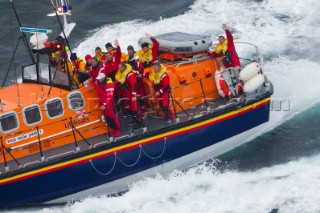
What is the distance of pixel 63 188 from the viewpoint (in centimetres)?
1118

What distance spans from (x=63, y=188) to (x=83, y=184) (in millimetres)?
391

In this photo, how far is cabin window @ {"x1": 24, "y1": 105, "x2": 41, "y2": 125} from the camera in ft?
36.0

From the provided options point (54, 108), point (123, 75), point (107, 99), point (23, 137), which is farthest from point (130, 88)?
point (23, 137)

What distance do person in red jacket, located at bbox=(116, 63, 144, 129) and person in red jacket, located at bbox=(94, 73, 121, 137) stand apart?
1.13ft

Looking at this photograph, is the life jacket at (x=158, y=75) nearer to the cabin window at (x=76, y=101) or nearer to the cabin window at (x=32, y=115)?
the cabin window at (x=76, y=101)

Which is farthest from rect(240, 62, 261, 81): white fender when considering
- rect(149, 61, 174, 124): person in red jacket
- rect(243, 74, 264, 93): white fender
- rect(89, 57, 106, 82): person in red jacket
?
rect(89, 57, 106, 82): person in red jacket

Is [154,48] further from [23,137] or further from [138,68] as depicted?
[23,137]

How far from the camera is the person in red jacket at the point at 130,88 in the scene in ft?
37.2

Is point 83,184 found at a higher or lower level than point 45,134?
lower

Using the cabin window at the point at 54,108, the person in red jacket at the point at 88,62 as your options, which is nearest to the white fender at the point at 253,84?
the person in red jacket at the point at 88,62

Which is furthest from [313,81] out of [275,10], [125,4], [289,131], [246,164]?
[125,4]

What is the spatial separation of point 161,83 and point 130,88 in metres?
0.62

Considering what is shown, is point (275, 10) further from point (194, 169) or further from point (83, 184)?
point (83, 184)

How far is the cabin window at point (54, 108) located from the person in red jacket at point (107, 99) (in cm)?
78
